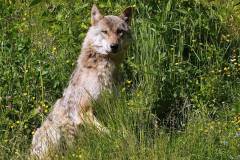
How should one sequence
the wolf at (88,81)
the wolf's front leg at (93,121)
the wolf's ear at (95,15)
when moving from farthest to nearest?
the wolf's ear at (95,15) < the wolf at (88,81) < the wolf's front leg at (93,121)

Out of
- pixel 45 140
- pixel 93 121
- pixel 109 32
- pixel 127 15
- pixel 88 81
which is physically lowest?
pixel 45 140

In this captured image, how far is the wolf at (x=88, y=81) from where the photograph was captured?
8.22 m

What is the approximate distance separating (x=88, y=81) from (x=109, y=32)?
2.36 ft

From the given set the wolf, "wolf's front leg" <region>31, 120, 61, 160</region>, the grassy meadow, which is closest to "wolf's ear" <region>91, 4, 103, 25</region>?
the wolf

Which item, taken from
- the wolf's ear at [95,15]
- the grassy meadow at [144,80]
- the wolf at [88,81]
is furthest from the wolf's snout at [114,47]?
the wolf's ear at [95,15]

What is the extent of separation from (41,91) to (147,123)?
2.04 m

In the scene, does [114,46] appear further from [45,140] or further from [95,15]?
[45,140]

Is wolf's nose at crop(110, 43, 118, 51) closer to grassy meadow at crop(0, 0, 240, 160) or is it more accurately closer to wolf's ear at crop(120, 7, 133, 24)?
grassy meadow at crop(0, 0, 240, 160)

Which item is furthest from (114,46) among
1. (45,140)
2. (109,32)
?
(45,140)

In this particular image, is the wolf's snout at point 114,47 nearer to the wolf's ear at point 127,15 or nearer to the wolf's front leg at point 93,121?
the wolf's ear at point 127,15

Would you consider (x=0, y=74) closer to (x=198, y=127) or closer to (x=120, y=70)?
(x=120, y=70)

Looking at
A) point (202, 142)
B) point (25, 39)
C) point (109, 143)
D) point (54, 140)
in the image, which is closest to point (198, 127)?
point (202, 142)

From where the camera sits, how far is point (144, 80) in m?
8.96

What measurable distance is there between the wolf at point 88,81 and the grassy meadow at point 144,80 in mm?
201
